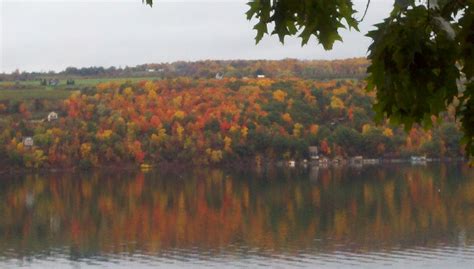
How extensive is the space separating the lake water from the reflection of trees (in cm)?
7

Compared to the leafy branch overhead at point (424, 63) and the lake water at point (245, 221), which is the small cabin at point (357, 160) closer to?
the lake water at point (245, 221)

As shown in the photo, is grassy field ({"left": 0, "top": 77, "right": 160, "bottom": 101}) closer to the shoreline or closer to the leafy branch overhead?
the shoreline

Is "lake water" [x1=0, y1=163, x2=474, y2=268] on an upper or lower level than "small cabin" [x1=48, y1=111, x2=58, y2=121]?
lower

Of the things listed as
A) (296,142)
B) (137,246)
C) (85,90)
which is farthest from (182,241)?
(85,90)


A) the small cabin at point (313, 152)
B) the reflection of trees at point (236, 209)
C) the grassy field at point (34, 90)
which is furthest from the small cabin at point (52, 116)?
the small cabin at point (313, 152)

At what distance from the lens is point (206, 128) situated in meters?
85.9

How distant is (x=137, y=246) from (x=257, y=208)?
48.6 feet

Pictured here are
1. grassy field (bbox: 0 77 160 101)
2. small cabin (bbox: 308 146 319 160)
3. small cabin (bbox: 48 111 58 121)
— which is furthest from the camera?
grassy field (bbox: 0 77 160 101)

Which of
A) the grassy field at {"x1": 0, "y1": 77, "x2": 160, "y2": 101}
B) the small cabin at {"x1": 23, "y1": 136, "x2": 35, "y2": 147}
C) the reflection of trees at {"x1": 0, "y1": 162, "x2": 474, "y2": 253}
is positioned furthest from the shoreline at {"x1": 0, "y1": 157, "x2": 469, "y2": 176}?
the grassy field at {"x1": 0, "y1": 77, "x2": 160, "y2": 101}

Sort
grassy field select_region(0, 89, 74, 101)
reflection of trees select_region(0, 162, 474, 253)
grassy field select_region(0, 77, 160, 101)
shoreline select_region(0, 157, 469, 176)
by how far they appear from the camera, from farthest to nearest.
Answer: grassy field select_region(0, 77, 160, 101)
grassy field select_region(0, 89, 74, 101)
shoreline select_region(0, 157, 469, 176)
reflection of trees select_region(0, 162, 474, 253)

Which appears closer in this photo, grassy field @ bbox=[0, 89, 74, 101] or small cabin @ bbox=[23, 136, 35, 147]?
small cabin @ bbox=[23, 136, 35, 147]

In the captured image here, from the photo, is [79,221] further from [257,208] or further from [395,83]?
[395,83]

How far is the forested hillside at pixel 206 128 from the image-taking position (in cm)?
8438

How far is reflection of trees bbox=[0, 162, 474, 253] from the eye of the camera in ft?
134
